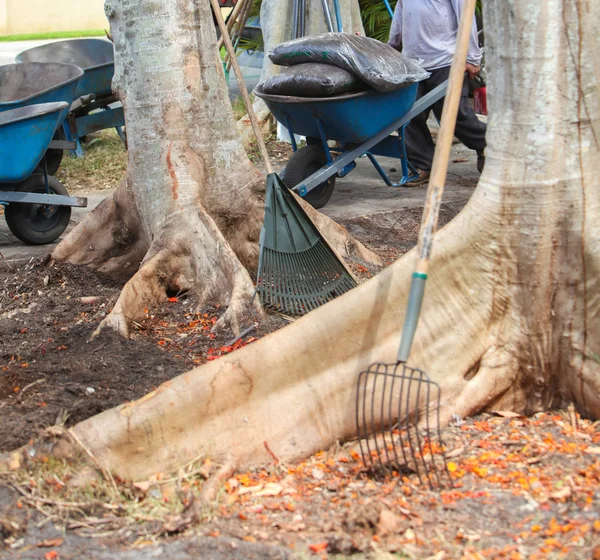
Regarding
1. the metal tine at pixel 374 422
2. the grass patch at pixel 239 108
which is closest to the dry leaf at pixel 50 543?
the metal tine at pixel 374 422

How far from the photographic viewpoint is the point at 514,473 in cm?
280

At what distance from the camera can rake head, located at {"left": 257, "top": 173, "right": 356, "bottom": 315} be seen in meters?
4.38

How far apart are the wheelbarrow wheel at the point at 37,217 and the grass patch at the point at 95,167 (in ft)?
5.26

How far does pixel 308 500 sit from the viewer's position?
9.04ft

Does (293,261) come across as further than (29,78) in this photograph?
No

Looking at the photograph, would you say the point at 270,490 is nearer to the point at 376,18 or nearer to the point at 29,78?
the point at 29,78

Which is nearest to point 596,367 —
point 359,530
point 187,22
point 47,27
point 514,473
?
point 514,473

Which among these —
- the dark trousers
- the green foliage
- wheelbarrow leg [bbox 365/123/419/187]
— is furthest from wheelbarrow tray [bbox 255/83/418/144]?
the green foliage

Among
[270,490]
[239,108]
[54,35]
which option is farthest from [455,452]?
[54,35]

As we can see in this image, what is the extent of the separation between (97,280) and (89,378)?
5.25ft

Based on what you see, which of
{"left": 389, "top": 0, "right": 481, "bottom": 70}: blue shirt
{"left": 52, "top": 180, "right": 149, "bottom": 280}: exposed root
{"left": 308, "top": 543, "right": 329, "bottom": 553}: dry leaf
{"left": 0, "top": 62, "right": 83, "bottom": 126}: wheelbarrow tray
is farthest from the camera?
{"left": 0, "top": 62, "right": 83, "bottom": 126}: wheelbarrow tray

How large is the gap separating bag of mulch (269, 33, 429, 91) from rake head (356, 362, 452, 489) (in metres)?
3.25

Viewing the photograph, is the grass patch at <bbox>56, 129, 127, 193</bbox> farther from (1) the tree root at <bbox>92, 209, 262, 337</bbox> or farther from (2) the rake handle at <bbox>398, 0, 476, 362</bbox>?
(2) the rake handle at <bbox>398, 0, 476, 362</bbox>

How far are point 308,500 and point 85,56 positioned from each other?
303 inches
